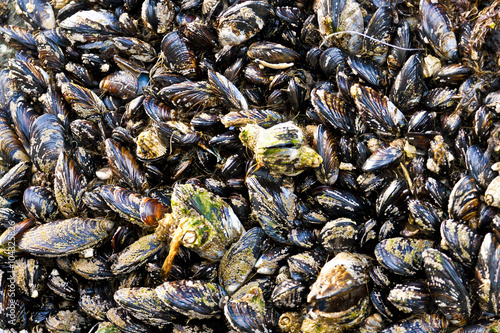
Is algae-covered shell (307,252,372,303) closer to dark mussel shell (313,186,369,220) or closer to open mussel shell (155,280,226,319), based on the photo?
dark mussel shell (313,186,369,220)

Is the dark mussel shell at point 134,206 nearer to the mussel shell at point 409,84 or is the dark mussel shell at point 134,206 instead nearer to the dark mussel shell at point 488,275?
the mussel shell at point 409,84

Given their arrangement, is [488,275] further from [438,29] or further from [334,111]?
[438,29]

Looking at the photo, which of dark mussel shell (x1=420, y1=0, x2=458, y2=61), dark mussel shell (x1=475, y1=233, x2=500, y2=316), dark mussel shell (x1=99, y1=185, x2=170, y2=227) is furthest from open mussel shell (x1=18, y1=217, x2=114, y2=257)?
dark mussel shell (x1=420, y1=0, x2=458, y2=61)

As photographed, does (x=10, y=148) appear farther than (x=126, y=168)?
Yes

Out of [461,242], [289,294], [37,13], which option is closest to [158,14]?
[37,13]

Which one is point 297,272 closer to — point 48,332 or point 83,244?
point 83,244
